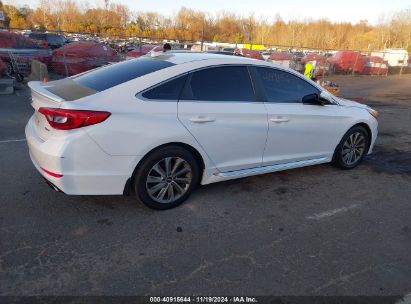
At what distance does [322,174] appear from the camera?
5.21 metres

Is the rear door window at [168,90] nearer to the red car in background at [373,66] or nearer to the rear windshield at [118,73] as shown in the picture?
the rear windshield at [118,73]

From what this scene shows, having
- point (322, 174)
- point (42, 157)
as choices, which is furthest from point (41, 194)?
point (322, 174)

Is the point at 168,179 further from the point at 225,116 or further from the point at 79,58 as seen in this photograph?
the point at 79,58

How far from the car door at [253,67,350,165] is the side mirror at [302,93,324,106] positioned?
0.12ft

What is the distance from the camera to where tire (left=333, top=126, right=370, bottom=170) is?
521 cm

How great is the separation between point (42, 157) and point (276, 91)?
8.79ft

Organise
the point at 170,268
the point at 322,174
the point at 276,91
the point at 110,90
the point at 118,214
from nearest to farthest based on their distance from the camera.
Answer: the point at 170,268 → the point at 110,90 → the point at 118,214 → the point at 276,91 → the point at 322,174

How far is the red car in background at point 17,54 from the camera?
14.0 metres

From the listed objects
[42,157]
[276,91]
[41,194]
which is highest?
[276,91]

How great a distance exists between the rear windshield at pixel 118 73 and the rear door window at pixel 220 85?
35 cm

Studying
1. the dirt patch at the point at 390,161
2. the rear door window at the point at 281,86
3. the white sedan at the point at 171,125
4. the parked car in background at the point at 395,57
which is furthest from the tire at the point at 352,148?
the parked car in background at the point at 395,57

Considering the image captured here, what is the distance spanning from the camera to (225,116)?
12.7 ft

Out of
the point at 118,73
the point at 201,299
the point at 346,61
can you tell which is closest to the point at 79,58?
the point at 118,73

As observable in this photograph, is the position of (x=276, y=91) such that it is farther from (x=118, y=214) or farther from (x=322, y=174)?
(x=118, y=214)
